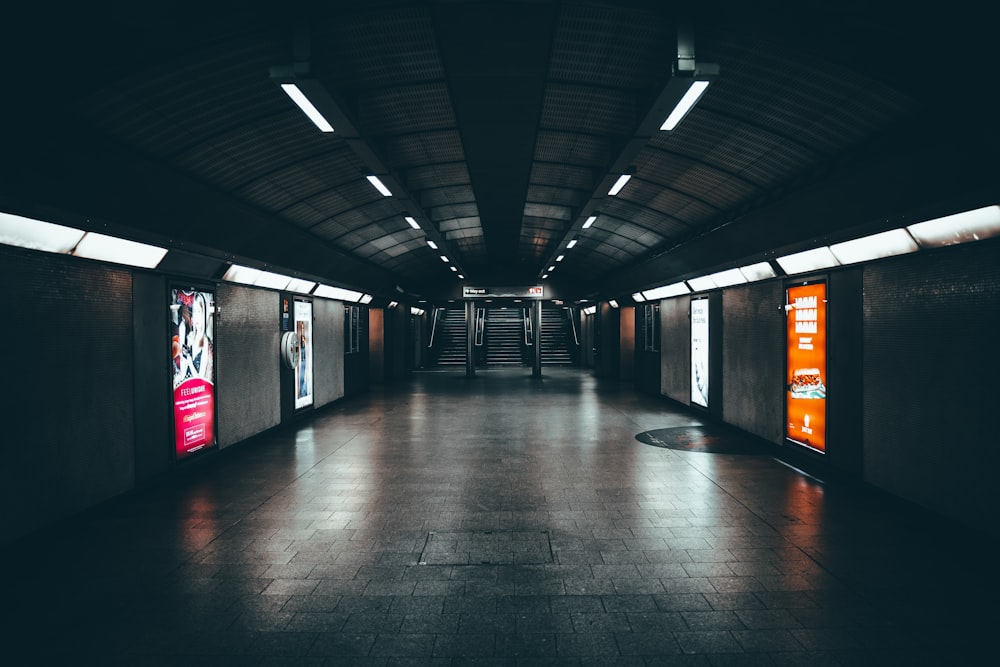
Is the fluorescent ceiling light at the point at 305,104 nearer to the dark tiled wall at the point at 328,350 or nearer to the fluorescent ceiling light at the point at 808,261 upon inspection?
the fluorescent ceiling light at the point at 808,261

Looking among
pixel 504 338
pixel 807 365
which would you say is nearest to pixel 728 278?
pixel 807 365

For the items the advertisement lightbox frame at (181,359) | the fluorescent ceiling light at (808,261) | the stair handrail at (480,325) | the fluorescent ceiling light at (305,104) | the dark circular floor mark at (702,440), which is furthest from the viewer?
the stair handrail at (480,325)

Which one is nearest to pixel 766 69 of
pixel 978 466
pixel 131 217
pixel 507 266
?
pixel 978 466

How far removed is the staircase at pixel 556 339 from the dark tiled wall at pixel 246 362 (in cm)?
1920

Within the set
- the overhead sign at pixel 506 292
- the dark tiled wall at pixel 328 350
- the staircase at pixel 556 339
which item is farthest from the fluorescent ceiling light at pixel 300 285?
the staircase at pixel 556 339

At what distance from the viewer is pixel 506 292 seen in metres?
21.3

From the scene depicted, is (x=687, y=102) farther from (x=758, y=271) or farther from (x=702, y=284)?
(x=702, y=284)

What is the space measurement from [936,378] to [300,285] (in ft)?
33.1

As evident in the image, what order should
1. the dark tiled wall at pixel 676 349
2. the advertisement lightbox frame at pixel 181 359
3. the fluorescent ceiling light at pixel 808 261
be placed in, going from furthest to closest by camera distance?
the dark tiled wall at pixel 676 349, the advertisement lightbox frame at pixel 181 359, the fluorescent ceiling light at pixel 808 261

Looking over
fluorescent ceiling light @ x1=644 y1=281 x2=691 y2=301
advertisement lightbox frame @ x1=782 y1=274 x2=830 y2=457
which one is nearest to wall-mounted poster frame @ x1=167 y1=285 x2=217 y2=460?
advertisement lightbox frame @ x1=782 y1=274 x2=830 y2=457

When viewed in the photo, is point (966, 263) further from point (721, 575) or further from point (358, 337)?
point (358, 337)

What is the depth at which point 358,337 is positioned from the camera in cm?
1583

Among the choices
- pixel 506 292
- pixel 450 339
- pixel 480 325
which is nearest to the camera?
pixel 506 292

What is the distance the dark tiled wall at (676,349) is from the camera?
1240 cm
